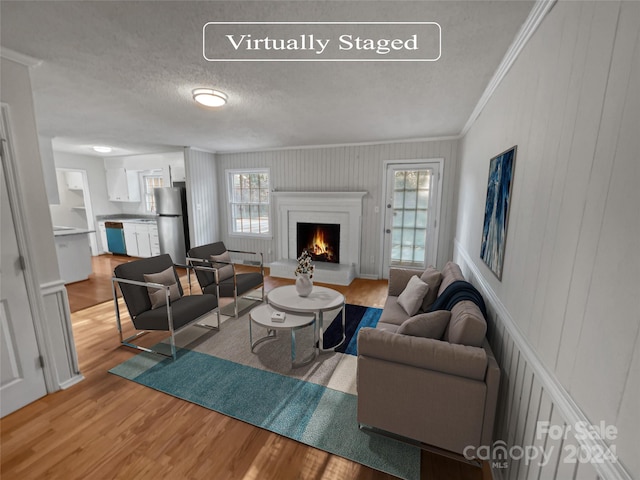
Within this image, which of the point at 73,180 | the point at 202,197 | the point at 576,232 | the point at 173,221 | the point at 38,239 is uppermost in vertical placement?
the point at 73,180

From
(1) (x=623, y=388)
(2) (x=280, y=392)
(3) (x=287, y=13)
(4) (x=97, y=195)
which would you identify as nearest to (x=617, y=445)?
(1) (x=623, y=388)

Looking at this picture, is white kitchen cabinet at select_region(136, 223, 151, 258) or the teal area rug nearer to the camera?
the teal area rug

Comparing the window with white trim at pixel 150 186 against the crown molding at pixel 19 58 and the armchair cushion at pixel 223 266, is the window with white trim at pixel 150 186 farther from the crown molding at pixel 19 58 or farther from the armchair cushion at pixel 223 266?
the crown molding at pixel 19 58

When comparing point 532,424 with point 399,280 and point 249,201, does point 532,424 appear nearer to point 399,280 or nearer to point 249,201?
point 399,280

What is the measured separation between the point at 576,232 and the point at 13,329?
11.1ft

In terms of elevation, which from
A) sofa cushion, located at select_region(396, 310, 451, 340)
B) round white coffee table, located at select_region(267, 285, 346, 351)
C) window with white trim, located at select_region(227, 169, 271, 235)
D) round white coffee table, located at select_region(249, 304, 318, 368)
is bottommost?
round white coffee table, located at select_region(249, 304, 318, 368)

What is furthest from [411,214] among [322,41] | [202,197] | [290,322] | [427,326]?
[202,197]

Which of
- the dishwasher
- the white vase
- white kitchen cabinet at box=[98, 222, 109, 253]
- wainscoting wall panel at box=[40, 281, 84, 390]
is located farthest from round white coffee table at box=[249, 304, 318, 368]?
white kitchen cabinet at box=[98, 222, 109, 253]

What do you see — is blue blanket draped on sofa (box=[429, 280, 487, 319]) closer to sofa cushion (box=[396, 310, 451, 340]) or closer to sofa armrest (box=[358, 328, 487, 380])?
sofa cushion (box=[396, 310, 451, 340])

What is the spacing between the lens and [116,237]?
6.85 m

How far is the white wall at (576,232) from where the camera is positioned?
29.5 inches

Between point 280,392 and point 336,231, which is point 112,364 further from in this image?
point 336,231

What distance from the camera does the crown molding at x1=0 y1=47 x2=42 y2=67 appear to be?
5.98 ft

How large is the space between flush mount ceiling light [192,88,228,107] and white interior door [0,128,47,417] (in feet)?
4.69
